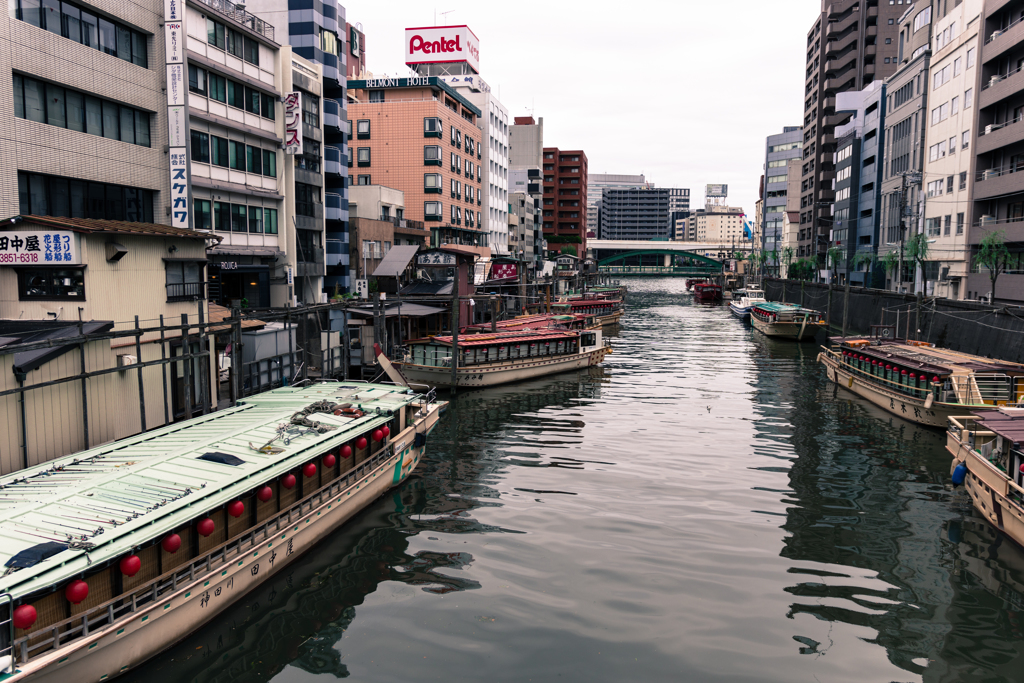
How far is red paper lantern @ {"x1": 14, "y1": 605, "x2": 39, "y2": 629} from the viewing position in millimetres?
10828

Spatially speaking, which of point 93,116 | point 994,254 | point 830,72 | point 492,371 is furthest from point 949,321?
point 830,72

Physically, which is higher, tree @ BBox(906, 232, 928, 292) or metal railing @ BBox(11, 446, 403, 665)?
tree @ BBox(906, 232, 928, 292)

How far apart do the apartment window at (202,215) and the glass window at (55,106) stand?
36.2 ft

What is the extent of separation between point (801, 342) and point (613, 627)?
67918 millimetres

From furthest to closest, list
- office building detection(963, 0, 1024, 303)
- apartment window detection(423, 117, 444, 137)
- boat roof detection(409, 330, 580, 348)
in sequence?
apartment window detection(423, 117, 444, 137) < office building detection(963, 0, 1024, 303) < boat roof detection(409, 330, 580, 348)

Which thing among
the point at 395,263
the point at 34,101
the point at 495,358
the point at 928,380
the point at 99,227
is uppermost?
the point at 34,101

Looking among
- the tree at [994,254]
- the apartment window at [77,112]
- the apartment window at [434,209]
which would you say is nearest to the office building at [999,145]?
the tree at [994,254]

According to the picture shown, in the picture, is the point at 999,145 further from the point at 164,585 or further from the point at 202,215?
the point at 164,585

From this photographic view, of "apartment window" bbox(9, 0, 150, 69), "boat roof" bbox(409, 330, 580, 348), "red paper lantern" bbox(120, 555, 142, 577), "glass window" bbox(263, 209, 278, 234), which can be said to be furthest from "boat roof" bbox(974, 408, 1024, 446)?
"glass window" bbox(263, 209, 278, 234)

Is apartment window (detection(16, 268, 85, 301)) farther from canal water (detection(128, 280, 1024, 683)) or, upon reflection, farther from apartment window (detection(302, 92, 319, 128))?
apartment window (detection(302, 92, 319, 128))

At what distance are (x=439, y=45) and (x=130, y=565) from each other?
4573 inches

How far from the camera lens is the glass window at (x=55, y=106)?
31516 millimetres

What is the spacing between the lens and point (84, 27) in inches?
1314

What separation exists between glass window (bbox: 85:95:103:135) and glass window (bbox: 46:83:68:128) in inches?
50.9
